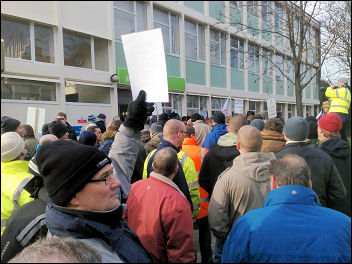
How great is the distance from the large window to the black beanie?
39.8 feet

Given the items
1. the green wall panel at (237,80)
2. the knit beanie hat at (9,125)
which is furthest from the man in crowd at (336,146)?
the green wall panel at (237,80)

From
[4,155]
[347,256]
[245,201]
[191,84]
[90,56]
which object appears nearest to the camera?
[347,256]

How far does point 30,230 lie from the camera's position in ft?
5.09

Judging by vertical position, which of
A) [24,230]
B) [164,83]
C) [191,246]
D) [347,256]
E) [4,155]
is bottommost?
[191,246]

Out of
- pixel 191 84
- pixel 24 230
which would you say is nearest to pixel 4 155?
pixel 24 230

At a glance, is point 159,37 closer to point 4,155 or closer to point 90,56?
point 4,155

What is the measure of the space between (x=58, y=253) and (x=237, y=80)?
17.4 meters

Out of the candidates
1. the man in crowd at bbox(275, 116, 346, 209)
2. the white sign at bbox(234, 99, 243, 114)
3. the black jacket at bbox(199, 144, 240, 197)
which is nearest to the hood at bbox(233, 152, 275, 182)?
the man in crowd at bbox(275, 116, 346, 209)

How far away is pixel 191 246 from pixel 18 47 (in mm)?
7610

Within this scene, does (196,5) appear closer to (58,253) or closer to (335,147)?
(58,253)

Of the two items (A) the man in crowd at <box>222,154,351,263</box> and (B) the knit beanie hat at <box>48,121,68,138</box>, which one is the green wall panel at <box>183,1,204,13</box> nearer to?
(A) the man in crowd at <box>222,154,351,263</box>

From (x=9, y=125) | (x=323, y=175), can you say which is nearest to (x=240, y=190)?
(x=323, y=175)

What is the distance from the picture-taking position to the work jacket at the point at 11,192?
6.71 feet

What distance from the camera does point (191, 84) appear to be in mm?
12648
